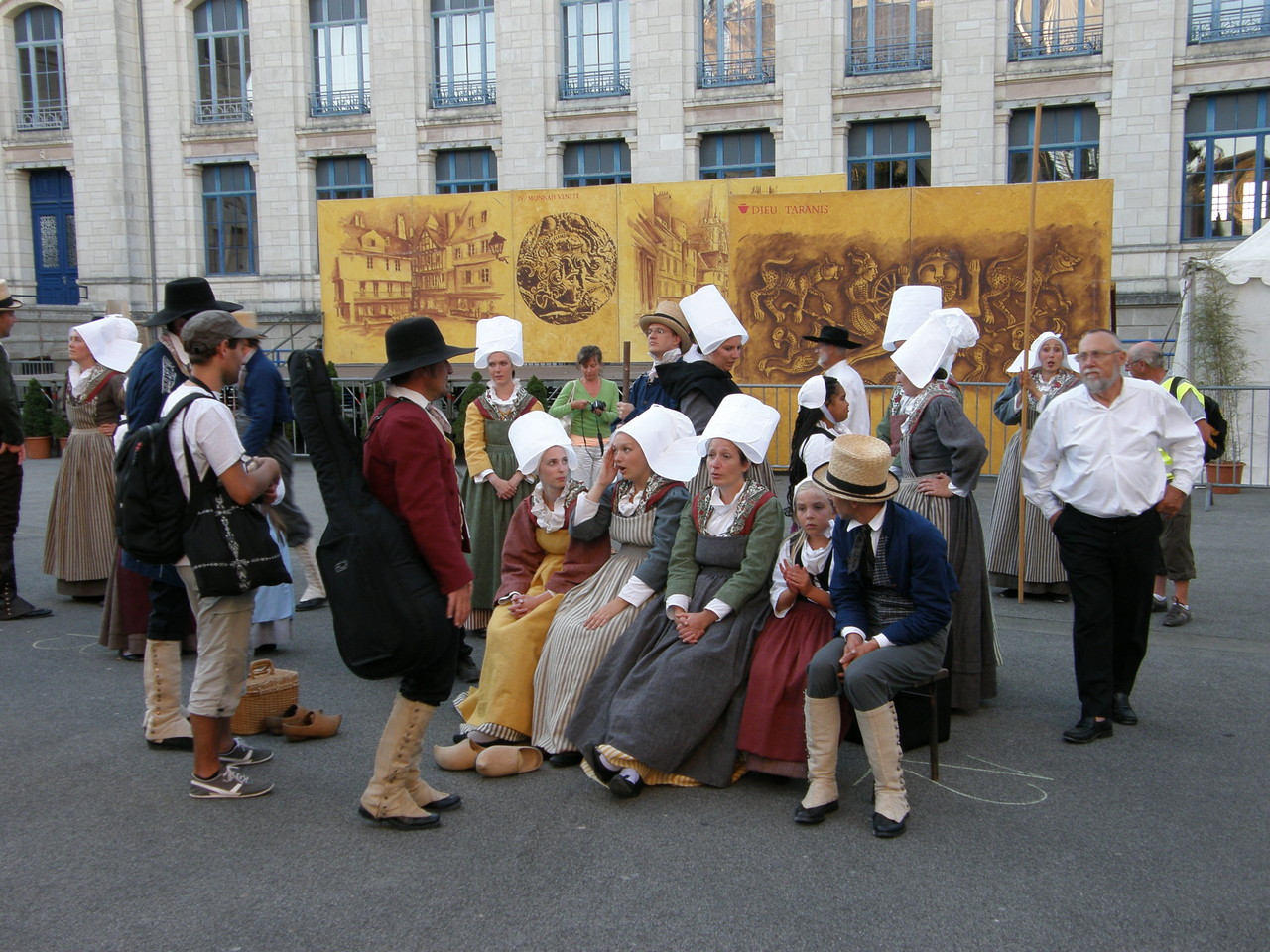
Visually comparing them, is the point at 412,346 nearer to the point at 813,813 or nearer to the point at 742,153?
the point at 813,813

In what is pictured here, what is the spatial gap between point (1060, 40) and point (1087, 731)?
2155 centimetres

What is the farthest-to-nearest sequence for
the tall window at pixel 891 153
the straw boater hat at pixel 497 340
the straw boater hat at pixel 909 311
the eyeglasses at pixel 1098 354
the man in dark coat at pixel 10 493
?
the tall window at pixel 891 153 < the man in dark coat at pixel 10 493 < the straw boater hat at pixel 497 340 < the straw boater hat at pixel 909 311 < the eyeglasses at pixel 1098 354

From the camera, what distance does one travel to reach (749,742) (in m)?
4.48

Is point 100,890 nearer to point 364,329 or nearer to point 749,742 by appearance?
point 749,742

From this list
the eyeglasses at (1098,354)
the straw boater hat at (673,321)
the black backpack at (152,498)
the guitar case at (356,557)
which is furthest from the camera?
the straw boater hat at (673,321)

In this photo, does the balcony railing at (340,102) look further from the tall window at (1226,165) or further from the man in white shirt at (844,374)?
the man in white shirt at (844,374)

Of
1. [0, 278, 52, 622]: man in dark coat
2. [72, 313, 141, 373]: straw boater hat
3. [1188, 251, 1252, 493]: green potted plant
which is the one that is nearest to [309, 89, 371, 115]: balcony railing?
[1188, 251, 1252, 493]: green potted plant

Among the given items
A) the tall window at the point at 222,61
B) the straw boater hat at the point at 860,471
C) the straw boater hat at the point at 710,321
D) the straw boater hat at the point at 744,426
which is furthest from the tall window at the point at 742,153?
the straw boater hat at the point at 860,471

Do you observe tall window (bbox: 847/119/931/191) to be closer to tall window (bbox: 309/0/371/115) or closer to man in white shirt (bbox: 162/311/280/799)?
tall window (bbox: 309/0/371/115)

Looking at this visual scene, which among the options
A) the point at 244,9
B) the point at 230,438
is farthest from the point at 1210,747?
the point at 244,9

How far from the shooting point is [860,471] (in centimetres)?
422

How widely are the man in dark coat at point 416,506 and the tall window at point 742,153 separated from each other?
22.1m

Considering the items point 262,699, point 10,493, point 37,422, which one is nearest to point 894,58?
point 37,422

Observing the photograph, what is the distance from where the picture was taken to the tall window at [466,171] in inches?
1062
